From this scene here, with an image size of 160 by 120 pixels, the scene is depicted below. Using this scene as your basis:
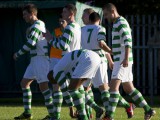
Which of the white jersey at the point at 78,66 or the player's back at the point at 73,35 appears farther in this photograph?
the player's back at the point at 73,35

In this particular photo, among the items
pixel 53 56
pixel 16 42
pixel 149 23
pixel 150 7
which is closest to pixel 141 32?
pixel 149 23

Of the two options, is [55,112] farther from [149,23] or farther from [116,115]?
[149,23]

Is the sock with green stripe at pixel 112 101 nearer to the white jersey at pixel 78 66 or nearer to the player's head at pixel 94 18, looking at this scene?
the white jersey at pixel 78 66

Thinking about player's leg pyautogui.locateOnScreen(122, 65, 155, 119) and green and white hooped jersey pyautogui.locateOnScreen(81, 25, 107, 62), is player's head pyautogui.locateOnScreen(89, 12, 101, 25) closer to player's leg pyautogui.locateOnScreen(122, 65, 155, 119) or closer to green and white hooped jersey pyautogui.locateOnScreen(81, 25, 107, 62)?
green and white hooped jersey pyautogui.locateOnScreen(81, 25, 107, 62)

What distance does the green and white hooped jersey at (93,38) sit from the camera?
13.8m

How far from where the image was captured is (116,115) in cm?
1575

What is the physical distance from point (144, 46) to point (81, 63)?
34.5 ft

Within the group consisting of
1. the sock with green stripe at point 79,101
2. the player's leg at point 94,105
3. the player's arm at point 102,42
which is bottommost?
the player's leg at point 94,105

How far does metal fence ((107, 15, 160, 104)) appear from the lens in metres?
21.8

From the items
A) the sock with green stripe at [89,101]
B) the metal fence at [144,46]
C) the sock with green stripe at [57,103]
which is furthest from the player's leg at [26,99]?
the metal fence at [144,46]

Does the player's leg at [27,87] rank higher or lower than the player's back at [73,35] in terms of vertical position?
lower

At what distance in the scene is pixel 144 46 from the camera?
72.1 ft

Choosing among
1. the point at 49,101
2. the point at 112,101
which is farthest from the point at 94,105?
the point at 49,101

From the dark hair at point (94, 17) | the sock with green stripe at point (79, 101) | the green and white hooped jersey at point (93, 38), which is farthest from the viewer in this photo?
the dark hair at point (94, 17)
